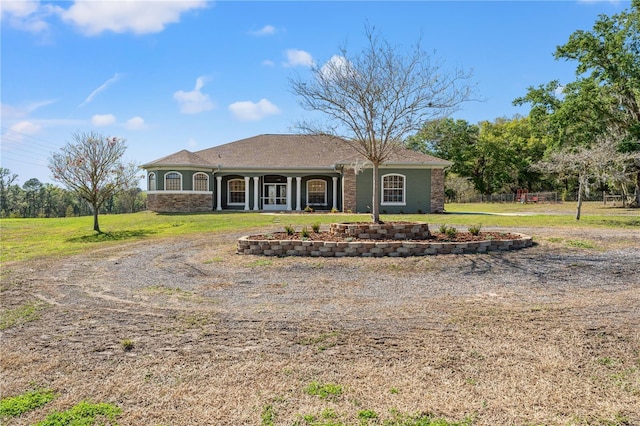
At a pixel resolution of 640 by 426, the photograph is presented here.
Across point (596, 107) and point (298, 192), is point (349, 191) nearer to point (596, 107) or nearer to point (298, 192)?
point (298, 192)

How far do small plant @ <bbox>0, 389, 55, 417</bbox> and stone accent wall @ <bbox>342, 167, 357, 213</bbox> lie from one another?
801 inches

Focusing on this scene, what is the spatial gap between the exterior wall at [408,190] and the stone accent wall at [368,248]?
1397 cm

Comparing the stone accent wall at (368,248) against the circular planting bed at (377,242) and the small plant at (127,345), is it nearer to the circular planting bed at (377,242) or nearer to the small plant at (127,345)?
the circular planting bed at (377,242)

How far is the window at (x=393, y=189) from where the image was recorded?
23.5 meters

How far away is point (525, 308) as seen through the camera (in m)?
5.43

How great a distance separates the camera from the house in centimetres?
2345

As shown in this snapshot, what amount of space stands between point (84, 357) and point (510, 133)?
51.2m

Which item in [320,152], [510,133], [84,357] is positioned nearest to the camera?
[84,357]

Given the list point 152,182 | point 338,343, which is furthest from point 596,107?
point 152,182

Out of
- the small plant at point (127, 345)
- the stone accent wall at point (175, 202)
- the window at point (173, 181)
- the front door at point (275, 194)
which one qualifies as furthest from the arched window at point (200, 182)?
the small plant at point (127, 345)

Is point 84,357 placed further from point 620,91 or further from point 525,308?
point 620,91

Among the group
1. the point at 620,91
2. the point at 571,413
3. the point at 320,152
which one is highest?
the point at 620,91

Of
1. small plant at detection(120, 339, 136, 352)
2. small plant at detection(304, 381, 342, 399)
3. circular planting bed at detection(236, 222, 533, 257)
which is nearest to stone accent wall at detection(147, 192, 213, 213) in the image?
circular planting bed at detection(236, 222, 533, 257)

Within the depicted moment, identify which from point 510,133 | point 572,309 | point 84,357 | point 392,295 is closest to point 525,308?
point 572,309
